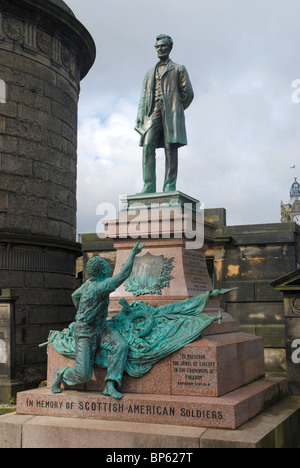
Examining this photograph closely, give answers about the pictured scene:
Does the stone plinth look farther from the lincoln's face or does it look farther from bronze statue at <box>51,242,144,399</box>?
the lincoln's face

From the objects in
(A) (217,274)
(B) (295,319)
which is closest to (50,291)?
(A) (217,274)

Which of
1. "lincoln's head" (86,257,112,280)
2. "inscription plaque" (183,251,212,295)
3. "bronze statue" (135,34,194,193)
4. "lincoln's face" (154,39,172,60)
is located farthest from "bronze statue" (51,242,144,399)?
"lincoln's face" (154,39,172,60)

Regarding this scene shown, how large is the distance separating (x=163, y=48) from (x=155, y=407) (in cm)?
561

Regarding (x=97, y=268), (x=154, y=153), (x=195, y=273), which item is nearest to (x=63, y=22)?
(x=154, y=153)

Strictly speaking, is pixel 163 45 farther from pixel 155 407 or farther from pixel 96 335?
pixel 155 407

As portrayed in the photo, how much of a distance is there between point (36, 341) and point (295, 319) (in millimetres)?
6769

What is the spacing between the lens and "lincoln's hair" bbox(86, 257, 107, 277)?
21.0 ft

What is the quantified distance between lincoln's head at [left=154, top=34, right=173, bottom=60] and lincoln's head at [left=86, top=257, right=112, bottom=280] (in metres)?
3.89


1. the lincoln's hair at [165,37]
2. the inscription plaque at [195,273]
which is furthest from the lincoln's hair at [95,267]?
the lincoln's hair at [165,37]

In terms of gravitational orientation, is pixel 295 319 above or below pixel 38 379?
above

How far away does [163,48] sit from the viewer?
8.38m

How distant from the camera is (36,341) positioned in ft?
44.8

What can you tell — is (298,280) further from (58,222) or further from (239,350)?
(58,222)

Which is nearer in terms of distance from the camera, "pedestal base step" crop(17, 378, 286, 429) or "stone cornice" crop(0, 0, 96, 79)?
"pedestal base step" crop(17, 378, 286, 429)
